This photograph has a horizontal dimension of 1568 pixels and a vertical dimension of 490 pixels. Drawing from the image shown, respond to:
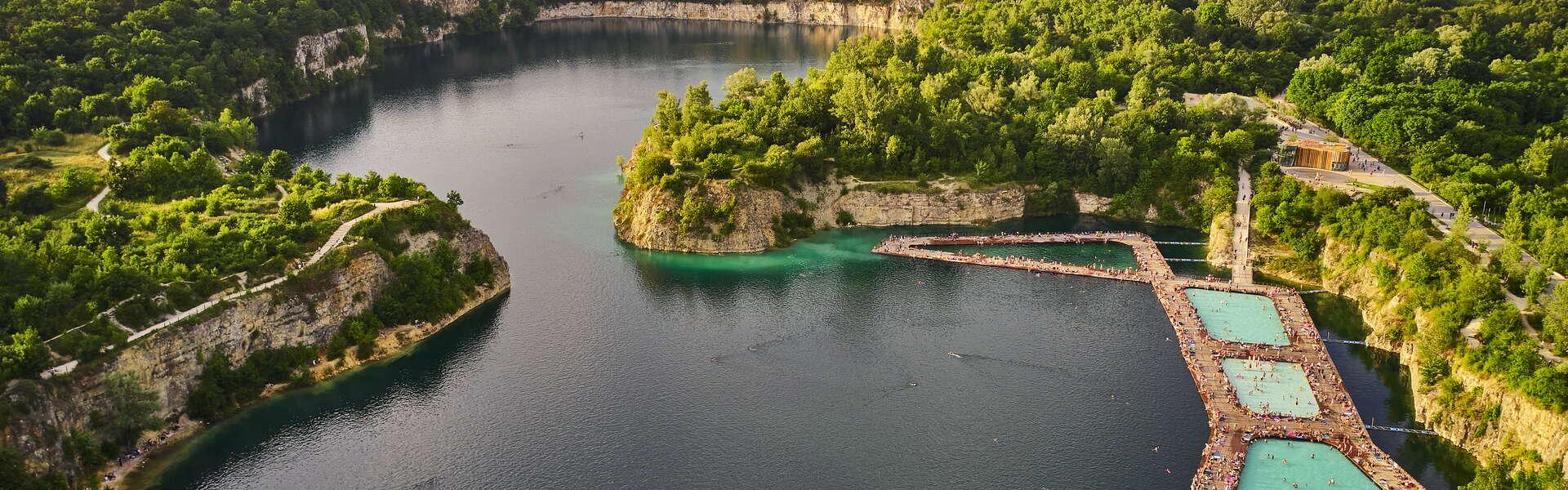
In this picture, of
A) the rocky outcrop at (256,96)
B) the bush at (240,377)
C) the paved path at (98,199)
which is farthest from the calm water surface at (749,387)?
the rocky outcrop at (256,96)

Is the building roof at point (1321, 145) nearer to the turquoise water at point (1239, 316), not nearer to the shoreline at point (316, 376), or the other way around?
the turquoise water at point (1239, 316)

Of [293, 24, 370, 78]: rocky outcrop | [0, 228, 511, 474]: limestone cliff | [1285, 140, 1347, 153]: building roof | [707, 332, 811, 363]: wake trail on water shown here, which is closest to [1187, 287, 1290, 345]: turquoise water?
[1285, 140, 1347, 153]: building roof

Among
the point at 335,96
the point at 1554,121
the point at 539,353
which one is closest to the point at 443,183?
the point at 539,353

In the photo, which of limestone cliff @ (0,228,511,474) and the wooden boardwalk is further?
the wooden boardwalk

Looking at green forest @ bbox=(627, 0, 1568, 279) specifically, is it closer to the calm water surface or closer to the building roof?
the building roof

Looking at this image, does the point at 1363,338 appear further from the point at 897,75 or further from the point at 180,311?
the point at 180,311
